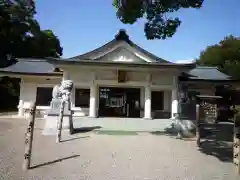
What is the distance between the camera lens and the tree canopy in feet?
95.9

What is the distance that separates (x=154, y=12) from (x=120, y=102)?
11.6 meters

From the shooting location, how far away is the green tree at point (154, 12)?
680 centimetres

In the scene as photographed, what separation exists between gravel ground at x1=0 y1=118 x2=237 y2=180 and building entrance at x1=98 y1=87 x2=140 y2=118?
905 centimetres

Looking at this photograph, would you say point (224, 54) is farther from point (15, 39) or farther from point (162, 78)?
point (15, 39)

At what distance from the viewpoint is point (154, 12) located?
23.8 feet

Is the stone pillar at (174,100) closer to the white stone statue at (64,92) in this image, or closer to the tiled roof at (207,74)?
the tiled roof at (207,74)

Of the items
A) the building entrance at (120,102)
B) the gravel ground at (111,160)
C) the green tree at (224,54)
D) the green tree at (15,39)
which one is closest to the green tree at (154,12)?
the gravel ground at (111,160)

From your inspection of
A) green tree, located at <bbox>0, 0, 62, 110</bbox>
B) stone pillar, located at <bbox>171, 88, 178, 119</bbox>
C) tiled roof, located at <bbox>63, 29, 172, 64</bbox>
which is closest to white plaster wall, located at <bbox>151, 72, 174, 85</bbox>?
stone pillar, located at <bbox>171, 88, 178, 119</bbox>

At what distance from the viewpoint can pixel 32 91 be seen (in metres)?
17.3

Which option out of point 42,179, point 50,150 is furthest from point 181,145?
point 42,179

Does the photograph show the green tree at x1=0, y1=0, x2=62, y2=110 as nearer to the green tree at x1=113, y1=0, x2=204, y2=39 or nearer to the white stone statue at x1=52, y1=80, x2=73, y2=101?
the white stone statue at x1=52, y1=80, x2=73, y2=101

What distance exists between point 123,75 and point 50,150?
30.5 ft

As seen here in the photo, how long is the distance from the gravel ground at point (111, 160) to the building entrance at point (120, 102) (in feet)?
29.7

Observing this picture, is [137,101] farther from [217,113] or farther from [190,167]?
[190,167]
